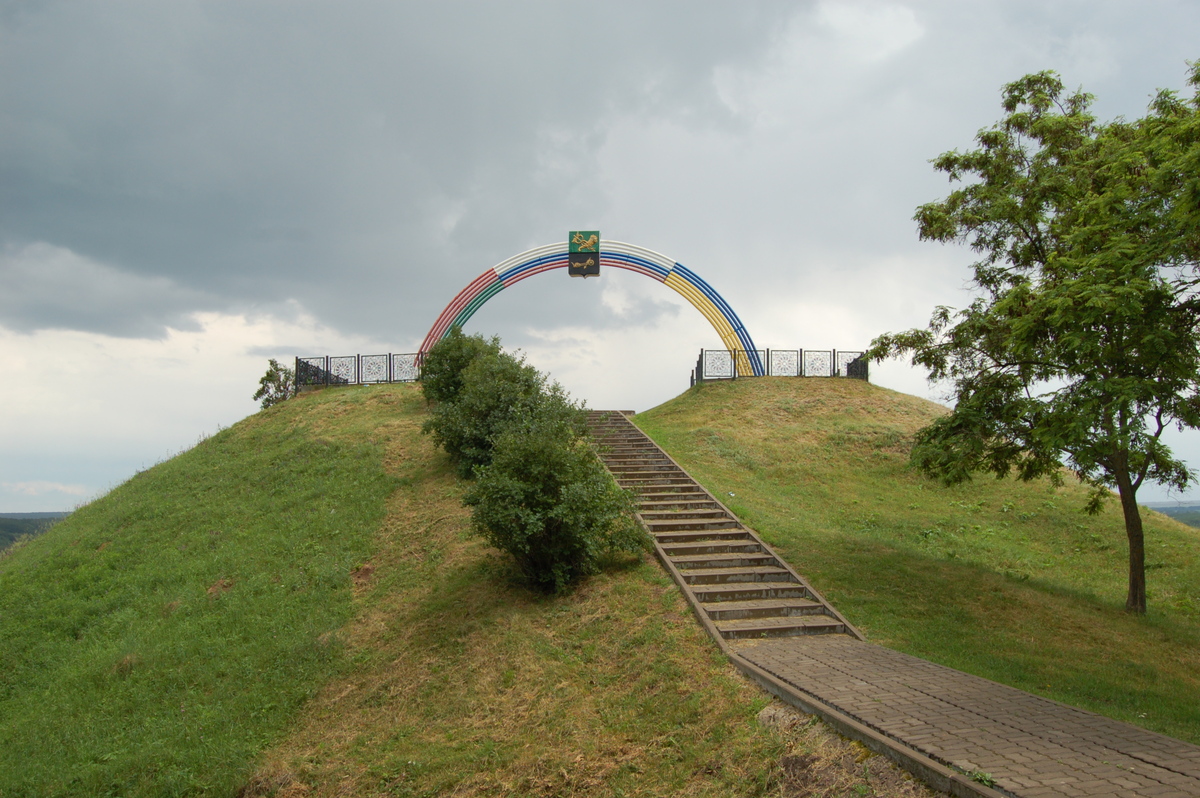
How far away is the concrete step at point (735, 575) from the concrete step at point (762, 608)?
651mm

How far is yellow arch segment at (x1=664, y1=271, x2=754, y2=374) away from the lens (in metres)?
28.7

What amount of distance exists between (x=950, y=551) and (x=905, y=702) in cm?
925

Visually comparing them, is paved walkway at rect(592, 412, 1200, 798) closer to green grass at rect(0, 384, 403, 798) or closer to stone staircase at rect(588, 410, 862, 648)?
stone staircase at rect(588, 410, 862, 648)

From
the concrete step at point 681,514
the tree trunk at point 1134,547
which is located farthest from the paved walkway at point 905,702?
the tree trunk at point 1134,547

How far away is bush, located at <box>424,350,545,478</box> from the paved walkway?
15.8 feet

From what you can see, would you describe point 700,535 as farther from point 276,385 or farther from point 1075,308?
point 276,385

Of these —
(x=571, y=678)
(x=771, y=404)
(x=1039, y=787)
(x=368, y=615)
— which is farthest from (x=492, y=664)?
(x=771, y=404)

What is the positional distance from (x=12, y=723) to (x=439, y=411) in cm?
959

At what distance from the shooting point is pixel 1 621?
1489 cm

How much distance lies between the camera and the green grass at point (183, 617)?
32.5ft

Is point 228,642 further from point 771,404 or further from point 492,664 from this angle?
point 771,404

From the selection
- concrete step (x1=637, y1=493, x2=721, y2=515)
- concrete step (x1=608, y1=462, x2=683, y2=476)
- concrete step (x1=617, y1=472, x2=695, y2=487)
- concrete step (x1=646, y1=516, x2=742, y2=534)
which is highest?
concrete step (x1=608, y1=462, x2=683, y2=476)

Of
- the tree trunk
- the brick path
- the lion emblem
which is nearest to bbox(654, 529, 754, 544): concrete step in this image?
the brick path

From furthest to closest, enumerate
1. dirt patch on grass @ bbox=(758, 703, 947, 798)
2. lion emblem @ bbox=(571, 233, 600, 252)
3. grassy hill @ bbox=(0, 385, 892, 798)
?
lion emblem @ bbox=(571, 233, 600, 252)
grassy hill @ bbox=(0, 385, 892, 798)
dirt patch on grass @ bbox=(758, 703, 947, 798)
